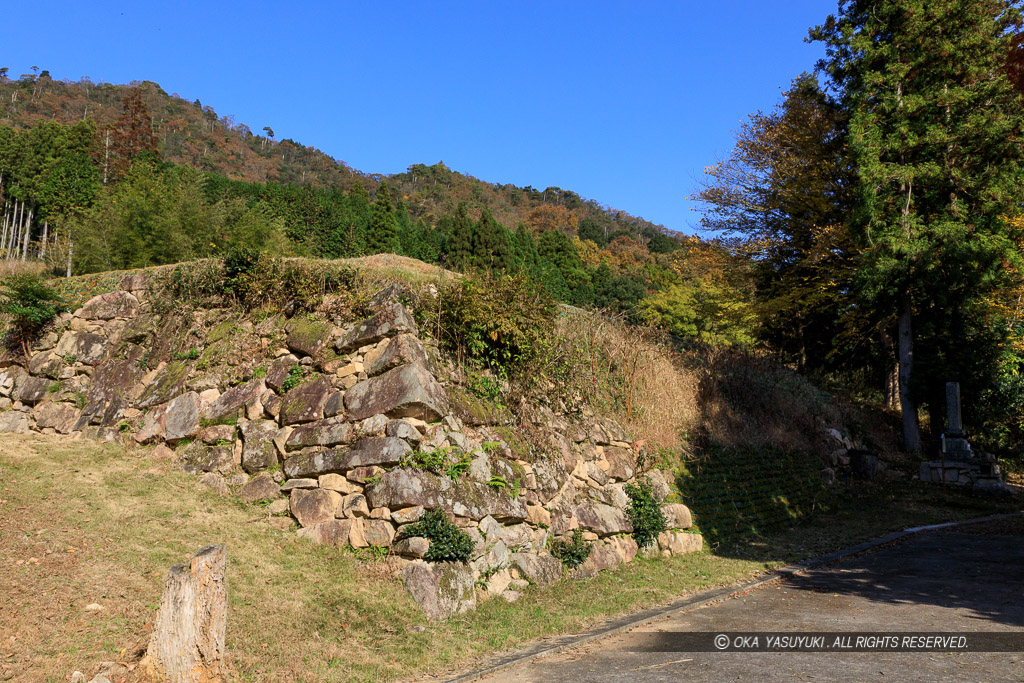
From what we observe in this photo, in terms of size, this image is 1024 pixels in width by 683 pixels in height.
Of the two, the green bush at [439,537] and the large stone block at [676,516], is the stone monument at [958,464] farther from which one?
the green bush at [439,537]

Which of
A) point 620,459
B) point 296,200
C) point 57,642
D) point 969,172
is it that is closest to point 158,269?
point 57,642

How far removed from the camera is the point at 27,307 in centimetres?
1152

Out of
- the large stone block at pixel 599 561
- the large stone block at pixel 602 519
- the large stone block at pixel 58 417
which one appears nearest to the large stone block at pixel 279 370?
the large stone block at pixel 58 417

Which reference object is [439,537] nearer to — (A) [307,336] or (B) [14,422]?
Result: (A) [307,336]

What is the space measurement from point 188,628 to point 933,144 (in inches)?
776

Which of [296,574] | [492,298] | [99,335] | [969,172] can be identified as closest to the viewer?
[296,574]

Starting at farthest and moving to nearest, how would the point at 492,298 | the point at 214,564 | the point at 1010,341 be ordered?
the point at 1010,341 → the point at 492,298 → the point at 214,564

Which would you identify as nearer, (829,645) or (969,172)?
(829,645)

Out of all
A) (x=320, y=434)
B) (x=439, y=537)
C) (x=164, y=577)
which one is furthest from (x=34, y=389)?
(x=439, y=537)

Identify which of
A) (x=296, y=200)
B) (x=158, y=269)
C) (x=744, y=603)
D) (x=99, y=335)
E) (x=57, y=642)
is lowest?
(x=744, y=603)

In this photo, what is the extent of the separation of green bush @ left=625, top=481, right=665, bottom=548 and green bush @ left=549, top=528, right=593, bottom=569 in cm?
151

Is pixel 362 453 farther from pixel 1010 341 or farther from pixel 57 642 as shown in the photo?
pixel 1010 341

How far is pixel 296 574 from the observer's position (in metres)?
7.24

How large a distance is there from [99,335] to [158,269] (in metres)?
1.51
